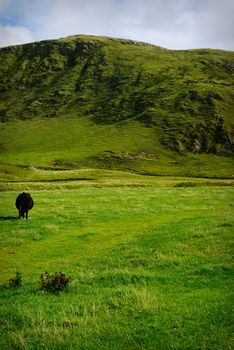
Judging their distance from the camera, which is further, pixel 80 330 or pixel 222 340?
pixel 80 330

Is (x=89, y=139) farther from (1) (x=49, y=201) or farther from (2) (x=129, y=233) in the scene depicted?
(2) (x=129, y=233)

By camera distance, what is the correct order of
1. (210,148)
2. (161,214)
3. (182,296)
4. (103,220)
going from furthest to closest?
(210,148)
(161,214)
(103,220)
(182,296)

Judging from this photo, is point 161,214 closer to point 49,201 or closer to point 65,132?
point 49,201

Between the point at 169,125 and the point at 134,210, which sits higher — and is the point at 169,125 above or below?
above

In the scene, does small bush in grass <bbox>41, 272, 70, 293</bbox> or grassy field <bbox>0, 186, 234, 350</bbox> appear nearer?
grassy field <bbox>0, 186, 234, 350</bbox>

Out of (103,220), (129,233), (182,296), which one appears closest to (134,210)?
(103,220)

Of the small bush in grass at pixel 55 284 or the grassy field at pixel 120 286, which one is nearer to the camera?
the grassy field at pixel 120 286

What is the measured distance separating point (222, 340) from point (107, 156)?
513 ft

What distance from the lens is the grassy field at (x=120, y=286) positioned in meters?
10.1

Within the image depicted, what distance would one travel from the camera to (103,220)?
3036cm

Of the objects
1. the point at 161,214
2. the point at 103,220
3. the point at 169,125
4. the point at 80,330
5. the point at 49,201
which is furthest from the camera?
the point at 169,125

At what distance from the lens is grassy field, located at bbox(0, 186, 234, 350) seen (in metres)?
10.1

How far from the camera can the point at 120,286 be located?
13.8 metres

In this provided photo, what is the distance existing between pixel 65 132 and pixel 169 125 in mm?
48997
